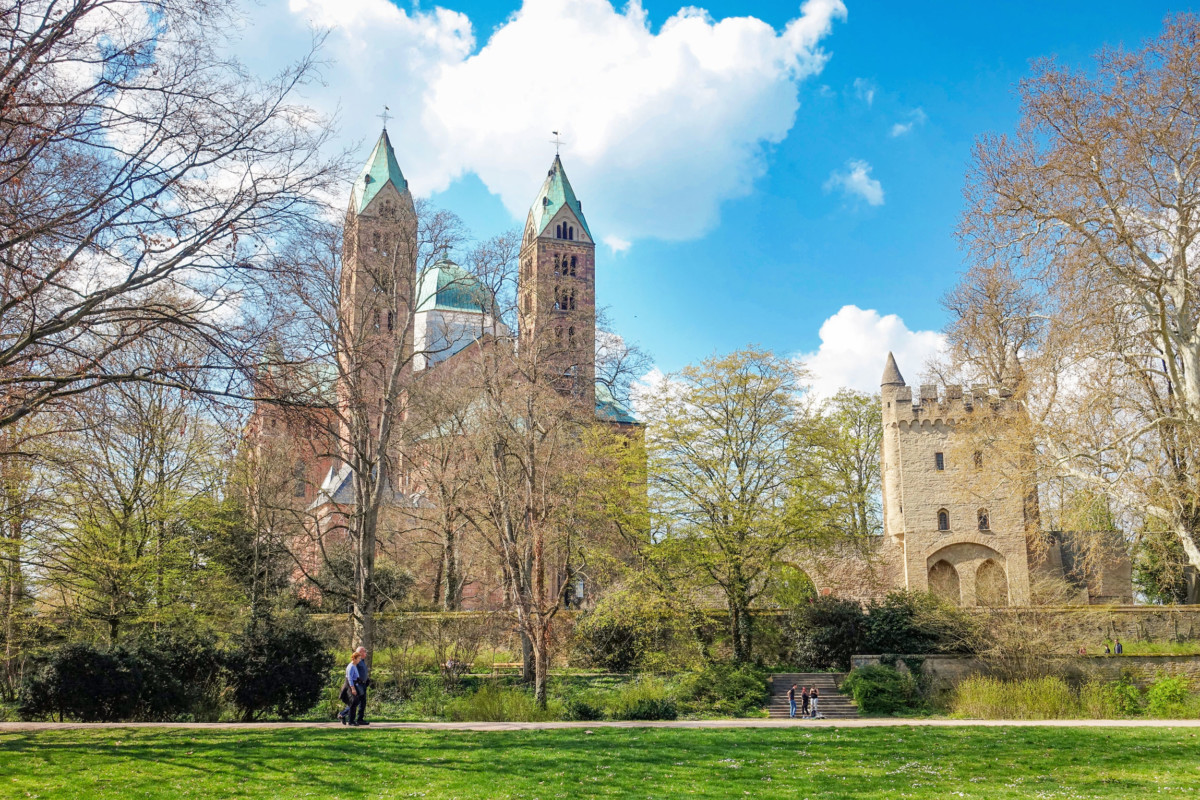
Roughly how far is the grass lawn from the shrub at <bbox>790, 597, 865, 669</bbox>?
1230cm

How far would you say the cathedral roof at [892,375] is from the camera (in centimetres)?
4097

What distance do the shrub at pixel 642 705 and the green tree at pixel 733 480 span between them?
17.4 feet

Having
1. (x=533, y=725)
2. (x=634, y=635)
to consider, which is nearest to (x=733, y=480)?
(x=634, y=635)

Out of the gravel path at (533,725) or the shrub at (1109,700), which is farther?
the shrub at (1109,700)

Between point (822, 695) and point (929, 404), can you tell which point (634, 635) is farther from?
point (929, 404)

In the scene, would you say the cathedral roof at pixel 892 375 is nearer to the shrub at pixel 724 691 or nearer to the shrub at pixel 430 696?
the shrub at pixel 724 691

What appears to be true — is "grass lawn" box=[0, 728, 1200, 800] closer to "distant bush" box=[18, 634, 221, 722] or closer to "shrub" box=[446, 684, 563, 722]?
"distant bush" box=[18, 634, 221, 722]

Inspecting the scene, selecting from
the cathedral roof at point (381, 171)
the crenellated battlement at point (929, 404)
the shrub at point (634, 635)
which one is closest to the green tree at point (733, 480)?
the shrub at point (634, 635)

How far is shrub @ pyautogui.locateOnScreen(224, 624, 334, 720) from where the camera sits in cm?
1809

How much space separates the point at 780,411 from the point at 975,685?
29.3 ft

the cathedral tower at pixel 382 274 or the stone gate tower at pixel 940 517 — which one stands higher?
the cathedral tower at pixel 382 274

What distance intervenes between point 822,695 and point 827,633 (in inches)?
145

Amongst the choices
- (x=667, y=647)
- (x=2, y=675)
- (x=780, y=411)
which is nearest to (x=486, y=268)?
(x=780, y=411)

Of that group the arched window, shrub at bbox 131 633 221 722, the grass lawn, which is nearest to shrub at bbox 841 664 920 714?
the grass lawn
